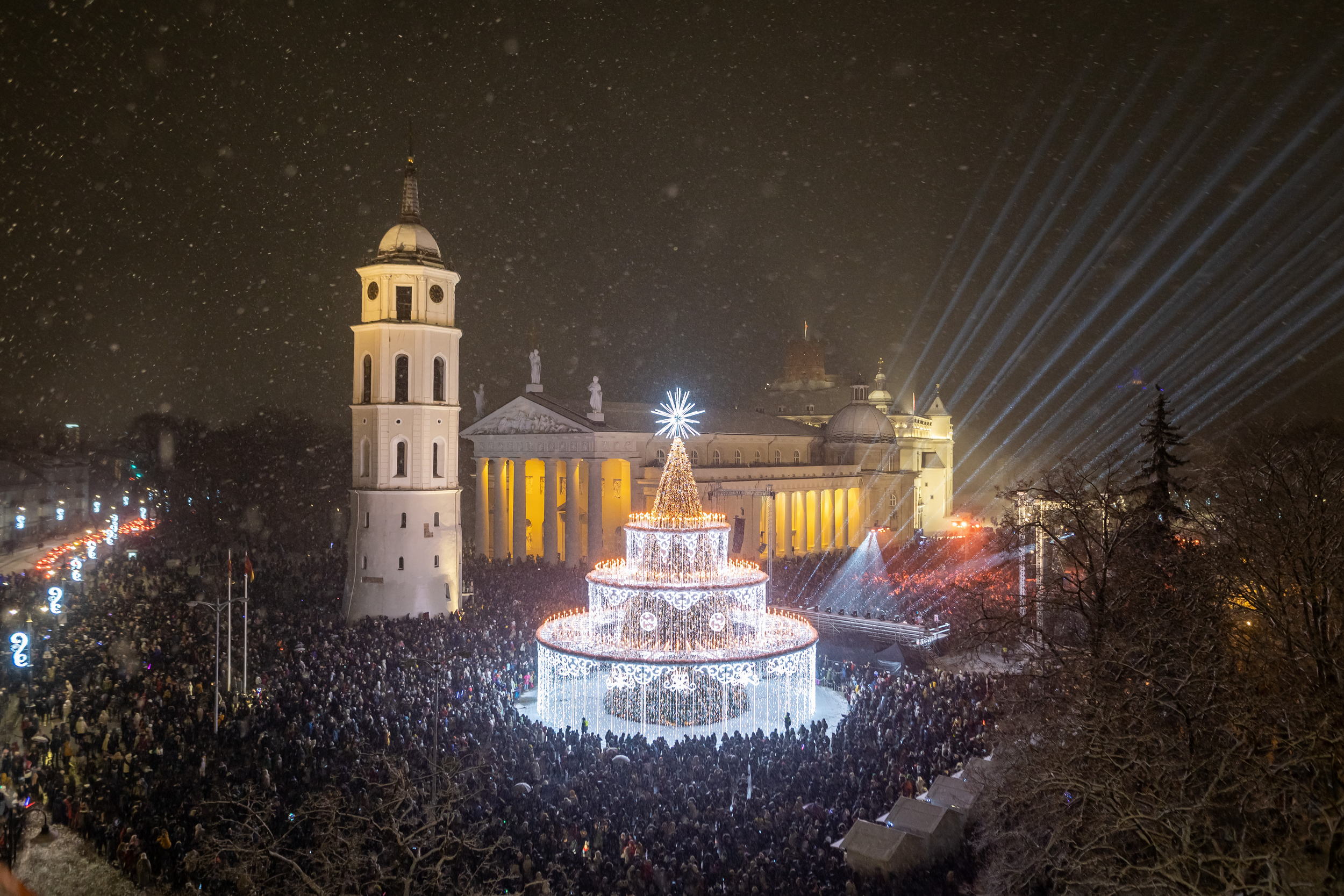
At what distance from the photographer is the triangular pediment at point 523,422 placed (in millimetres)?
49875

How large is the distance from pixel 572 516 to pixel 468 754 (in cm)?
3024

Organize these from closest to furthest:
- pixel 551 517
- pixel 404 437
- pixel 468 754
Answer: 1. pixel 468 754
2. pixel 404 437
3. pixel 551 517

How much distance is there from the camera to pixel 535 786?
57.6ft

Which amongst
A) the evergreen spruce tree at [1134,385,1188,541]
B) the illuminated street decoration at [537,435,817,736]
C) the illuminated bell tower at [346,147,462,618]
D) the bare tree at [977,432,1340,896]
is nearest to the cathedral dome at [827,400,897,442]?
the illuminated bell tower at [346,147,462,618]

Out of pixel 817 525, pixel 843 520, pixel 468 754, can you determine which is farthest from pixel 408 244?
pixel 843 520

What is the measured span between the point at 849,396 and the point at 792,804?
71.7 meters

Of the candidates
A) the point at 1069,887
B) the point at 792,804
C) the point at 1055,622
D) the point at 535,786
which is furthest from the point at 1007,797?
the point at 1055,622

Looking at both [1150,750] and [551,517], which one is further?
[551,517]

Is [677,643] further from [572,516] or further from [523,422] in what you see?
[523,422]

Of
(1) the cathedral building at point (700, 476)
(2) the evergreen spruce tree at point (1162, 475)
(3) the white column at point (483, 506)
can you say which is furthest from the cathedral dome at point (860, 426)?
(2) the evergreen spruce tree at point (1162, 475)

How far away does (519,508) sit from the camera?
50125mm

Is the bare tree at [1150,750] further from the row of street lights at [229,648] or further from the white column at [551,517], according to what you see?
the white column at [551,517]

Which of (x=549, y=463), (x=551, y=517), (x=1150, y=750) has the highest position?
(x=549, y=463)

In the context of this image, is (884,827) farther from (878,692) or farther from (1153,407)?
(1153,407)
